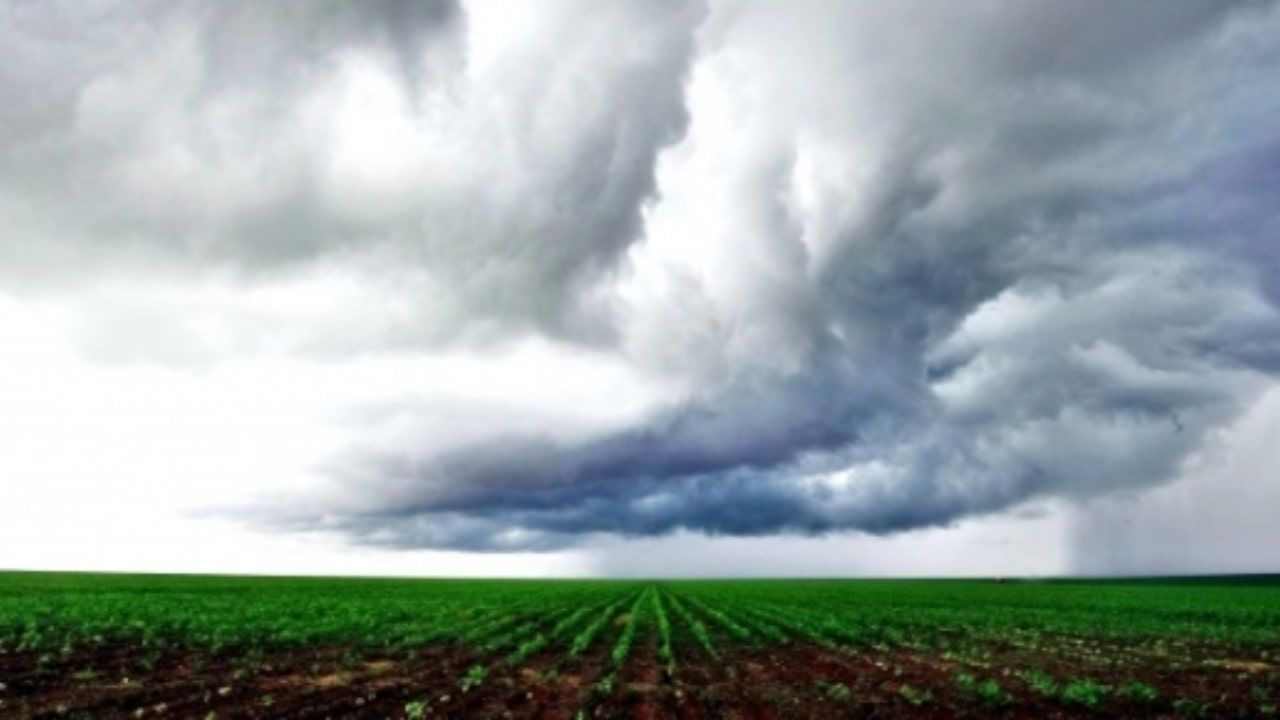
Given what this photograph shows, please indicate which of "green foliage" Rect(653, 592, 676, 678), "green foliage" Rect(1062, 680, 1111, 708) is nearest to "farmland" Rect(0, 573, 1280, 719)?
"green foliage" Rect(1062, 680, 1111, 708)

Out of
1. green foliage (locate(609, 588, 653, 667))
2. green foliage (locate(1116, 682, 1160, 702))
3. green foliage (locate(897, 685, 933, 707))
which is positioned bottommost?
green foliage (locate(609, 588, 653, 667))

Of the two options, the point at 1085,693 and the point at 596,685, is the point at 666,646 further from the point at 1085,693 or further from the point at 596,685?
the point at 1085,693

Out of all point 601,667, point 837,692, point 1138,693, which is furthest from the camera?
point 601,667

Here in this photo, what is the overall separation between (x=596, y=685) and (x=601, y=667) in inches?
161

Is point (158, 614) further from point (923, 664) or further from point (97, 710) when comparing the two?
point (923, 664)

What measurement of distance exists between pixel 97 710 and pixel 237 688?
3552 mm

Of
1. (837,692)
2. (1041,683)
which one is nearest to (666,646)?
(837,692)

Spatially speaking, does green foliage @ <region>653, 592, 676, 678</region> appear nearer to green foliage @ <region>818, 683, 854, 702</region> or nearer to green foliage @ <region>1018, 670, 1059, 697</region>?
green foliage @ <region>818, 683, 854, 702</region>

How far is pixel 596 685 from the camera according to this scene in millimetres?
21500

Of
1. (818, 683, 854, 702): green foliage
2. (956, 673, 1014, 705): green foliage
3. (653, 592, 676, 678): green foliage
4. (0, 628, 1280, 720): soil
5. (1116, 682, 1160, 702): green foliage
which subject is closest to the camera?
(0, 628, 1280, 720): soil

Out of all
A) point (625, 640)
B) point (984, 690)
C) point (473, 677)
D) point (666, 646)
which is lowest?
point (625, 640)

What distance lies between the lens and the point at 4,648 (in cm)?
2631

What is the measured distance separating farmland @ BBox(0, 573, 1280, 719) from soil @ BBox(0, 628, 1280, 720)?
0.09 metres

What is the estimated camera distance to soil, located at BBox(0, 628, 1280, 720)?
18062 millimetres
